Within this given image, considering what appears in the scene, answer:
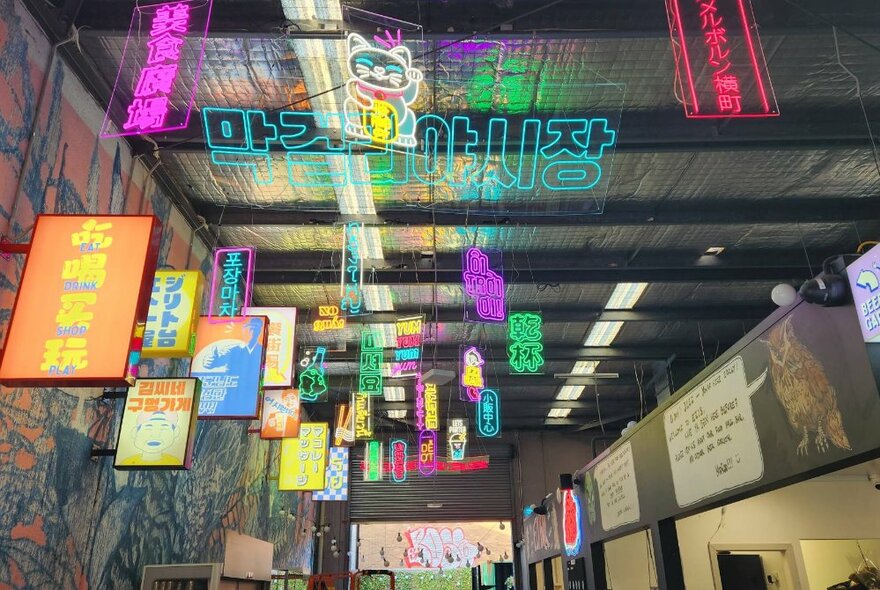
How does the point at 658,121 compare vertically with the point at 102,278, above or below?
above

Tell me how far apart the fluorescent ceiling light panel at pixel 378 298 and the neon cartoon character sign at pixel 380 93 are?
230 inches

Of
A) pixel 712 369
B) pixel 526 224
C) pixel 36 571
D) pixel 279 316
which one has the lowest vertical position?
pixel 36 571

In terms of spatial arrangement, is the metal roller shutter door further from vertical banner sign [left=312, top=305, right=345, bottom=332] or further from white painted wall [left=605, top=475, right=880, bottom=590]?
vertical banner sign [left=312, top=305, right=345, bottom=332]

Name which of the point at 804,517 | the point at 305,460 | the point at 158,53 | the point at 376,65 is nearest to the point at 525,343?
the point at 804,517

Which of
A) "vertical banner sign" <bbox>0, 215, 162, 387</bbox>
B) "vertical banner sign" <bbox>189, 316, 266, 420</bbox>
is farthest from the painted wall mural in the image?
"vertical banner sign" <bbox>189, 316, 266, 420</bbox>

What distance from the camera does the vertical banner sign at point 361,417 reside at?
11375mm

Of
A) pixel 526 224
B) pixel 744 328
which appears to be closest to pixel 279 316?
pixel 526 224

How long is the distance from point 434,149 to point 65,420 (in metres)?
4.34

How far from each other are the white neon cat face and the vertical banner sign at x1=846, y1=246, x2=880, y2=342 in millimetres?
3431

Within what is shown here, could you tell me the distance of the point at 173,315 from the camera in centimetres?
628

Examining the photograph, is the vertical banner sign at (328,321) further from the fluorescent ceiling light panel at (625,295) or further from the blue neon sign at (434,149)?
the fluorescent ceiling light panel at (625,295)

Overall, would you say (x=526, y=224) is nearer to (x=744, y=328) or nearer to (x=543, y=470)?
(x=744, y=328)

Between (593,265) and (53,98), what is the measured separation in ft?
26.0

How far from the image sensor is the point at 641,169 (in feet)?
27.3
